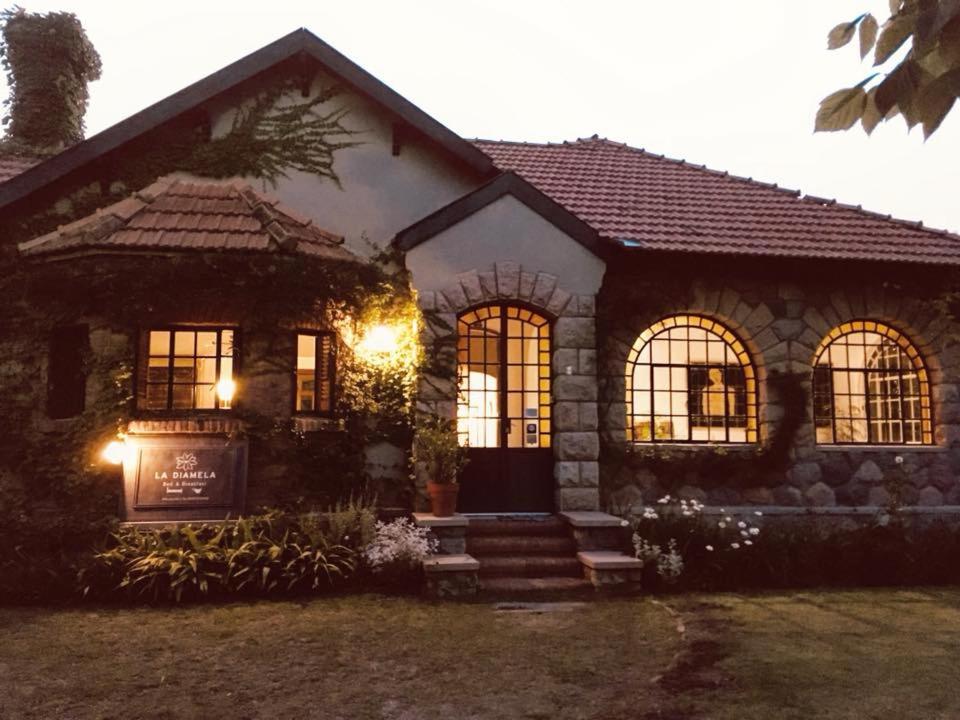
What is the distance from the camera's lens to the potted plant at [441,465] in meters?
8.23

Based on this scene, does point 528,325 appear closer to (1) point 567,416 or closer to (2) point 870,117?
(1) point 567,416

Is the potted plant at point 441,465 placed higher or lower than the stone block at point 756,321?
lower

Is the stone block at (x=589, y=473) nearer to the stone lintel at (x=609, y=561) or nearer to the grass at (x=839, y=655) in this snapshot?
the stone lintel at (x=609, y=561)

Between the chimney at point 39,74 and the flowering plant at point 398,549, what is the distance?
951 centimetres

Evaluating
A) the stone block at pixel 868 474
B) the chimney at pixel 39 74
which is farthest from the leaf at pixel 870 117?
the chimney at pixel 39 74

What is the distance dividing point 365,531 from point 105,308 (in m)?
4.04

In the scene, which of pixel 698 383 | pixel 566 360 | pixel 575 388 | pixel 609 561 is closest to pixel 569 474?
pixel 575 388

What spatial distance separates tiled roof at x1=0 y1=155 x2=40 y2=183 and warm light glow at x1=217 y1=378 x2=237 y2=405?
490 cm

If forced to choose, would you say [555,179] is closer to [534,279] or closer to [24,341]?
[534,279]

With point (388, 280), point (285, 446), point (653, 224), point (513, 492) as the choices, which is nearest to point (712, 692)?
point (513, 492)

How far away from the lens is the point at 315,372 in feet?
29.9

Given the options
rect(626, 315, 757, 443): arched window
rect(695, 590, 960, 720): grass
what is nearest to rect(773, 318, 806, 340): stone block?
rect(626, 315, 757, 443): arched window

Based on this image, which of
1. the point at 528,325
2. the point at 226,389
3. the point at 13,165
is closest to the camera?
the point at 226,389

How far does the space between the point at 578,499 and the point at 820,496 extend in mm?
3518
